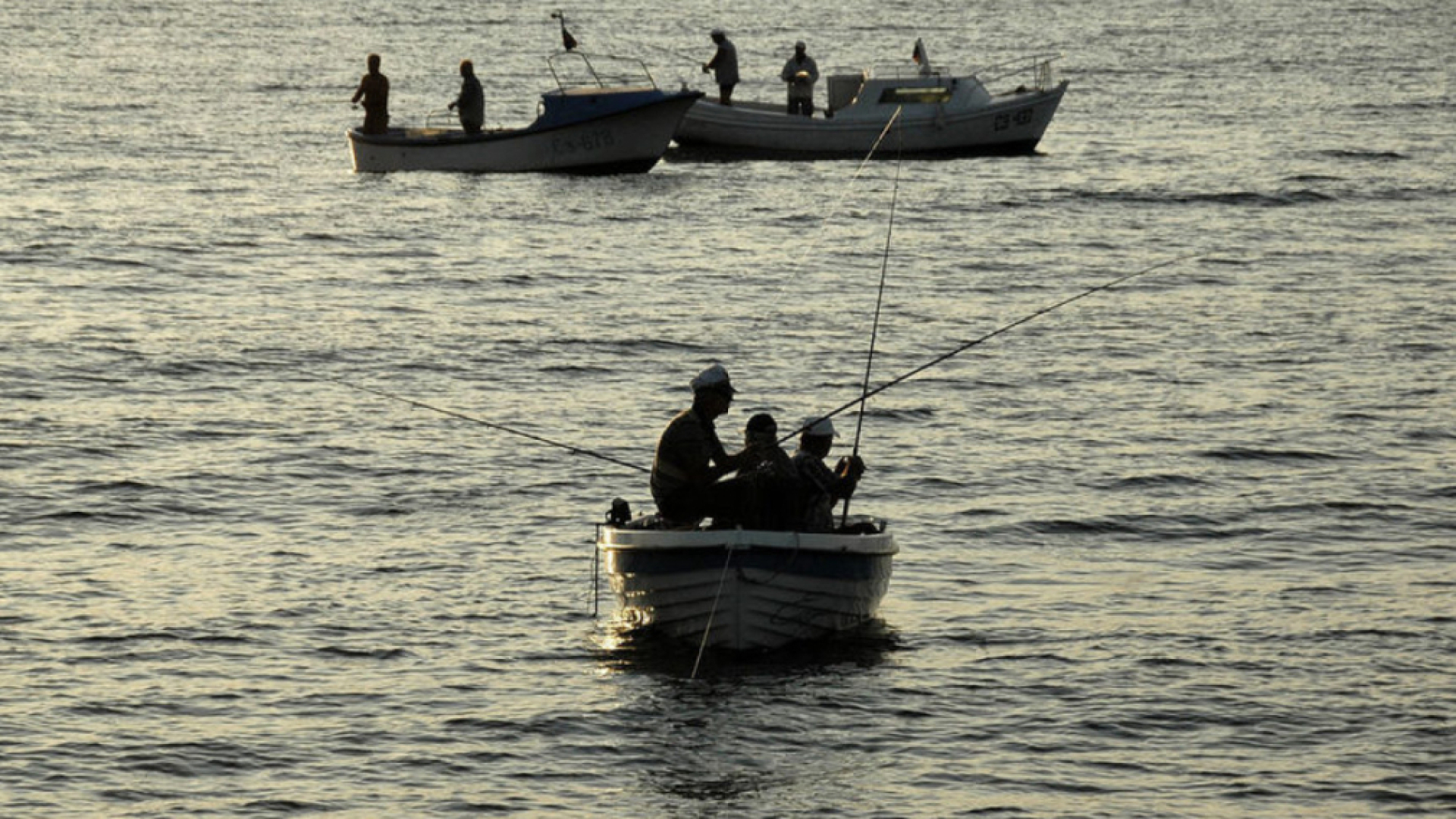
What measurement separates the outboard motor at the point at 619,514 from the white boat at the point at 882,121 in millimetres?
24787

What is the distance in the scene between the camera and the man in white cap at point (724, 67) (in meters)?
40.2

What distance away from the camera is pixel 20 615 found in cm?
1616

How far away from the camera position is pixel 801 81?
133ft

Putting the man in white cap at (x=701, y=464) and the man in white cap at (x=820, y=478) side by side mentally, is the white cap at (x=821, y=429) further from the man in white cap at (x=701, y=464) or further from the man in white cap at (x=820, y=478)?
the man in white cap at (x=701, y=464)

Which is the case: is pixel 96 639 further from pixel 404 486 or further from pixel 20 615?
pixel 404 486

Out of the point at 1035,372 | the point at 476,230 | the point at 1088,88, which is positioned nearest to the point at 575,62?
the point at 1088,88

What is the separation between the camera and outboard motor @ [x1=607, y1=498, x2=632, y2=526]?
49.2 feet

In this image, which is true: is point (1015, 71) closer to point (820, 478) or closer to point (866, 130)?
point (866, 130)

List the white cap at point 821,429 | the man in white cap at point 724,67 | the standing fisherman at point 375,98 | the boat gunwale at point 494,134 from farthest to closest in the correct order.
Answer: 1. the man in white cap at point 724,67
2. the boat gunwale at point 494,134
3. the standing fisherman at point 375,98
4. the white cap at point 821,429

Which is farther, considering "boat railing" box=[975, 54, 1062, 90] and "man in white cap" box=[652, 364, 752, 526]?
"boat railing" box=[975, 54, 1062, 90]

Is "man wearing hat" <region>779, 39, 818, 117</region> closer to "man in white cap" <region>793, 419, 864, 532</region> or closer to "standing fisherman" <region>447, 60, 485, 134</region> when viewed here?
"standing fisherman" <region>447, 60, 485, 134</region>

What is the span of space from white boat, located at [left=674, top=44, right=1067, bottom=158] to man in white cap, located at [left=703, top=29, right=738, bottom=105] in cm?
34

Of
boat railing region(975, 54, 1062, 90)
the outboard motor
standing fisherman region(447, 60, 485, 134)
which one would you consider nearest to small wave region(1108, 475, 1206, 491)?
the outboard motor

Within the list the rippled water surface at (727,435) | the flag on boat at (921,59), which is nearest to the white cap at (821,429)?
the rippled water surface at (727,435)
